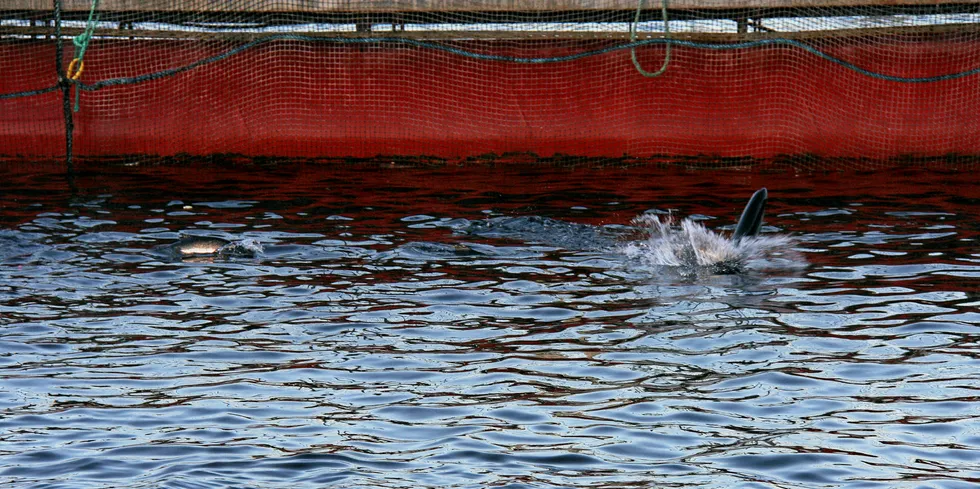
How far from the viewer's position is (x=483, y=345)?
759cm

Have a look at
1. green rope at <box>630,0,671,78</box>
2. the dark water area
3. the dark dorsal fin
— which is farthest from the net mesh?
the dark dorsal fin

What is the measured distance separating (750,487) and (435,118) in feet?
35.1

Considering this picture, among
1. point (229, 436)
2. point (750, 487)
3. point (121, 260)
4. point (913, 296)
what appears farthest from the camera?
point (121, 260)

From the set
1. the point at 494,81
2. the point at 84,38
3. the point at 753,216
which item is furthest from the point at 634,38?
the point at 84,38

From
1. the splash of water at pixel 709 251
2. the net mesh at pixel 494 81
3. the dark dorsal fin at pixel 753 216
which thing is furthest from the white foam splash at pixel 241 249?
the net mesh at pixel 494 81

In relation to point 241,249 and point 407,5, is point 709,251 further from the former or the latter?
point 407,5

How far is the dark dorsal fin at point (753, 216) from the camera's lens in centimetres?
977

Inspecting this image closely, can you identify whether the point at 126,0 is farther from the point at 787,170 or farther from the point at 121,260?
the point at 787,170

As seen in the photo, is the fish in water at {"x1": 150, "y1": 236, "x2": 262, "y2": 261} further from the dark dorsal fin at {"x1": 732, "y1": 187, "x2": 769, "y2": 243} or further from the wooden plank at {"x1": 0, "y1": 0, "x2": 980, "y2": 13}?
the wooden plank at {"x1": 0, "y1": 0, "x2": 980, "y2": 13}

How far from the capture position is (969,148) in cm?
1516

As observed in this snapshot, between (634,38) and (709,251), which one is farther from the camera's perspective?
(634,38)

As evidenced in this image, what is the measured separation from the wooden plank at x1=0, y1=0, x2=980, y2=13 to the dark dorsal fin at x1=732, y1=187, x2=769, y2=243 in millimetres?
5630

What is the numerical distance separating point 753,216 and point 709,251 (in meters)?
0.56

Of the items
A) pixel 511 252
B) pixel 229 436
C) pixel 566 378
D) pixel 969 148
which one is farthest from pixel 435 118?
pixel 229 436
